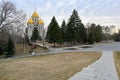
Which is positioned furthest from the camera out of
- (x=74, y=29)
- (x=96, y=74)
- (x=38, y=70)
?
(x=74, y=29)

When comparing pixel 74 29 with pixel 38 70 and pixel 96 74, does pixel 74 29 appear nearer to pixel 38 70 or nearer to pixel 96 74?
pixel 38 70

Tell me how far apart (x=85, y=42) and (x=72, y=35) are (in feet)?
37.4

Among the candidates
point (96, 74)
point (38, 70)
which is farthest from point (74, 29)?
point (96, 74)

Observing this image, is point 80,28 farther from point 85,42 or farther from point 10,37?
point 10,37

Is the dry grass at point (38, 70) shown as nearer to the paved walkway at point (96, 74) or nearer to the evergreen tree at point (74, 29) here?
the paved walkway at point (96, 74)

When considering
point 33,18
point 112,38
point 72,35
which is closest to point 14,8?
point 72,35

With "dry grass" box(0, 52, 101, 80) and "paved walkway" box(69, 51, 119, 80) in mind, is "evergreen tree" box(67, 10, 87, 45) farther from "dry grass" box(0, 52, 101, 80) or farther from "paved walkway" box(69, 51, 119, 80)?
"paved walkway" box(69, 51, 119, 80)

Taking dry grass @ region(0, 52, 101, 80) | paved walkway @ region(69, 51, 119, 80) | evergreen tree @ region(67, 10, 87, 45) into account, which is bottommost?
paved walkway @ region(69, 51, 119, 80)

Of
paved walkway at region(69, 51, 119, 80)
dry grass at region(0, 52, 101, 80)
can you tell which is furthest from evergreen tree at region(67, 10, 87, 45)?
paved walkway at region(69, 51, 119, 80)

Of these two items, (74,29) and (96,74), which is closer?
(96,74)

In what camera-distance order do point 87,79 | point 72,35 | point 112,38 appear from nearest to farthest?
point 87,79 < point 72,35 < point 112,38

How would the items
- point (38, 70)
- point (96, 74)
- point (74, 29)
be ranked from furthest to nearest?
point (74, 29) → point (38, 70) → point (96, 74)

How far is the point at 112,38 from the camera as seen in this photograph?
12519 centimetres

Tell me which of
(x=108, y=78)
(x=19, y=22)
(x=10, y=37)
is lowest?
(x=108, y=78)
